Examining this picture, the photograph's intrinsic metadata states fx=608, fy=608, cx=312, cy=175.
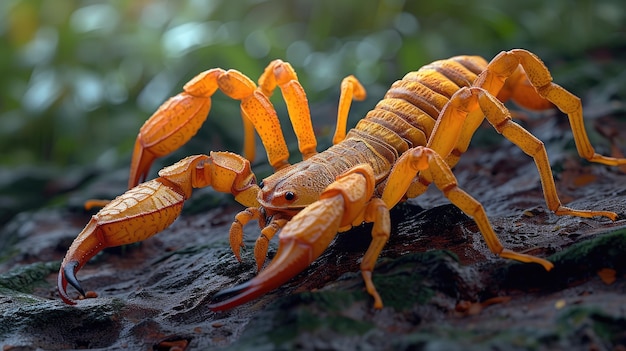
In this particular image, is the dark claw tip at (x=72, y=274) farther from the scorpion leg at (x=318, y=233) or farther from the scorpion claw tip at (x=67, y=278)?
the scorpion leg at (x=318, y=233)

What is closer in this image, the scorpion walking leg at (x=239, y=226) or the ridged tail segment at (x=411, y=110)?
the scorpion walking leg at (x=239, y=226)

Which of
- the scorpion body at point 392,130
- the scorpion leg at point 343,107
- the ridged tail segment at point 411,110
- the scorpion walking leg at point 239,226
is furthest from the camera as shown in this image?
the scorpion leg at point 343,107

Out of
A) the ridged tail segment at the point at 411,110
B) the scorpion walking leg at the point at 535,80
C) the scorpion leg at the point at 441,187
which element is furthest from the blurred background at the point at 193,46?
the scorpion leg at the point at 441,187

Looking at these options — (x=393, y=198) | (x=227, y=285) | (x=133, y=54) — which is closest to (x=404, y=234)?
(x=393, y=198)

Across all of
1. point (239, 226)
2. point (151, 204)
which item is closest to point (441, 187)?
point (239, 226)

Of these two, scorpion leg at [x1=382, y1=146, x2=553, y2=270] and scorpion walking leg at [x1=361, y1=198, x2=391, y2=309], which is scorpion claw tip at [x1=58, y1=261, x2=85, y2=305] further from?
scorpion leg at [x1=382, y1=146, x2=553, y2=270]

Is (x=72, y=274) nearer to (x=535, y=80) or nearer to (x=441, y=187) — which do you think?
(x=441, y=187)
